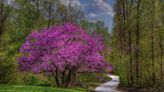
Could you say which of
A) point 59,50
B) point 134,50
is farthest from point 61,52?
point 134,50

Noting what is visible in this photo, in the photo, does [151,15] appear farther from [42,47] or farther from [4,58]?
[4,58]

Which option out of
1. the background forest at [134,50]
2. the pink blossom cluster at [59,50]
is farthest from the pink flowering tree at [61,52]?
the background forest at [134,50]

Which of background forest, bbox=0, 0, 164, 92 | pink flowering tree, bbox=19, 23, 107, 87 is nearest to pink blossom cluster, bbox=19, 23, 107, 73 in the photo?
pink flowering tree, bbox=19, 23, 107, 87

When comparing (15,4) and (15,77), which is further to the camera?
(15,4)

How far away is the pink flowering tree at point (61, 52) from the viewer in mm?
27312

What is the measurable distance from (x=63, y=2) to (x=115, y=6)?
1110 centimetres

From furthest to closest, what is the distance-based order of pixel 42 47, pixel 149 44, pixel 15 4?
pixel 15 4 → pixel 149 44 → pixel 42 47

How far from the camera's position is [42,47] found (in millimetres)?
27484

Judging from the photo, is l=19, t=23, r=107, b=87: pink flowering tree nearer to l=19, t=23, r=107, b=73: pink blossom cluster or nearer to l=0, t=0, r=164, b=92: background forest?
l=19, t=23, r=107, b=73: pink blossom cluster

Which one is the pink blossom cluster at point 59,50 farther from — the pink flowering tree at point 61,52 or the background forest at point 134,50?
the background forest at point 134,50

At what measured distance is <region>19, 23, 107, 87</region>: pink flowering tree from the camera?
1075 inches

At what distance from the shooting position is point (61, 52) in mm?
27406

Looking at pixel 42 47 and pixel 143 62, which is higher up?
pixel 42 47

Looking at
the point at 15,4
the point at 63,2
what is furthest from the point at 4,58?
the point at 63,2
